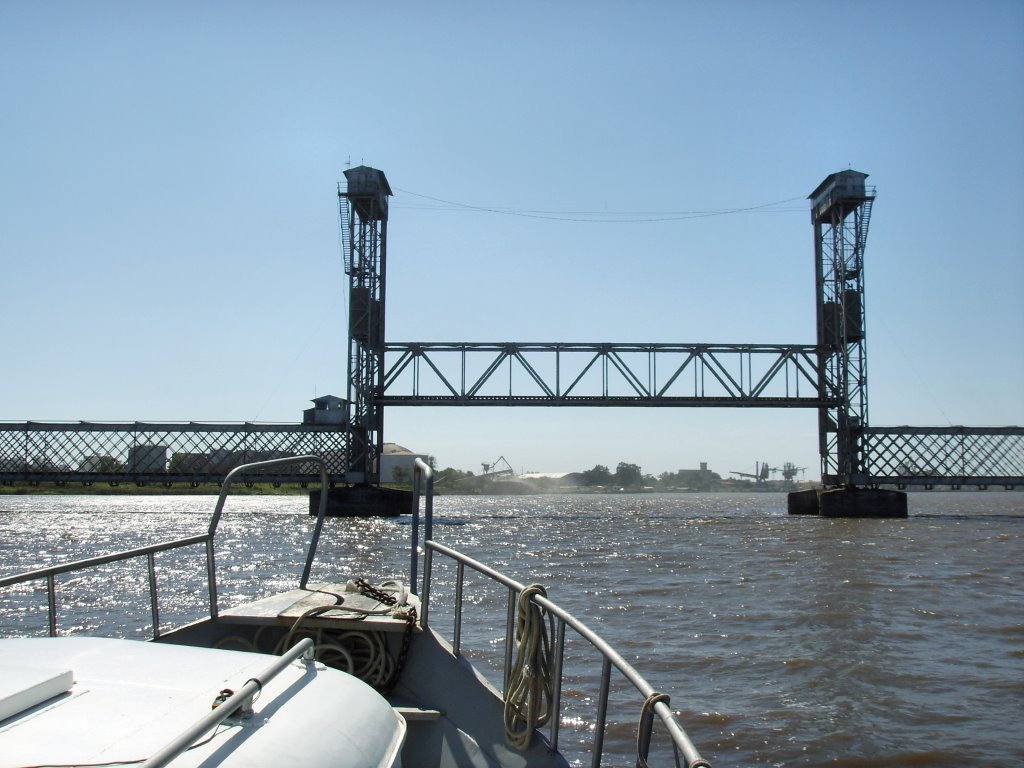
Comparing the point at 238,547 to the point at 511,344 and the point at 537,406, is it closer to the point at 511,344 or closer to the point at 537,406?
the point at 537,406

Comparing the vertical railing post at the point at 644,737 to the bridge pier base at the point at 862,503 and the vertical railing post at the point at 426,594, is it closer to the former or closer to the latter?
the vertical railing post at the point at 426,594

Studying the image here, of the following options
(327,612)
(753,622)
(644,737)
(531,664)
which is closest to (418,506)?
(327,612)

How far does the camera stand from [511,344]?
5053cm

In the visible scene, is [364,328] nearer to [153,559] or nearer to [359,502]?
[359,502]

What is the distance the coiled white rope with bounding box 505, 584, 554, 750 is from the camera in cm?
444

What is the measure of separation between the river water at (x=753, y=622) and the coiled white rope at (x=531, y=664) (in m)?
3.09

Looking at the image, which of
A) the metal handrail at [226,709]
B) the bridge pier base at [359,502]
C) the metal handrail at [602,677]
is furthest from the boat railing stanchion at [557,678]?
the bridge pier base at [359,502]

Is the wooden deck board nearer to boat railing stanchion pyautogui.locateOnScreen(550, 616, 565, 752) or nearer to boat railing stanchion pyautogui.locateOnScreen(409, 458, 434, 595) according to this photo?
boat railing stanchion pyautogui.locateOnScreen(409, 458, 434, 595)

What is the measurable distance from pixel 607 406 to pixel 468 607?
113 ft

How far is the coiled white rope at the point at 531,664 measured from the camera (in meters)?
4.44

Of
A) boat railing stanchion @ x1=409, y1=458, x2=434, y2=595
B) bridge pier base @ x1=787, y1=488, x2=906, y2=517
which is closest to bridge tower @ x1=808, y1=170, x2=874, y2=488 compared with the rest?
bridge pier base @ x1=787, y1=488, x2=906, y2=517

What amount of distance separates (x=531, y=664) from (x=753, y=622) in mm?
9228

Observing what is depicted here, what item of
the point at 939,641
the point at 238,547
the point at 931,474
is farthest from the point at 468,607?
the point at 931,474

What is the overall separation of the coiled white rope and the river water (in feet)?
10.1
